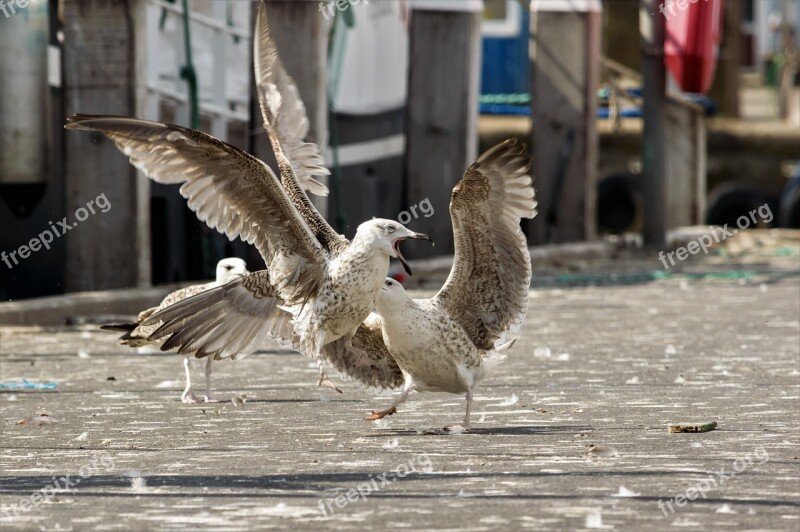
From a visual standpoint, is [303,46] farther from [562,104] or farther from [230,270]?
[562,104]

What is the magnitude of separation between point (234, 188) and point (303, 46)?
6003 mm

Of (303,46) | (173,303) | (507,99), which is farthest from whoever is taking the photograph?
(507,99)

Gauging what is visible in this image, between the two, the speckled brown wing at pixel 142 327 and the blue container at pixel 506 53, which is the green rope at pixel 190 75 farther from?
the blue container at pixel 506 53

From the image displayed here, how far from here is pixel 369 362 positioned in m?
8.68

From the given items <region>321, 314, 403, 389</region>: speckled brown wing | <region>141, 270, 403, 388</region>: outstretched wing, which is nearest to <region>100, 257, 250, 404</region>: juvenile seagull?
<region>141, 270, 403, 388</region>: outstretched wing

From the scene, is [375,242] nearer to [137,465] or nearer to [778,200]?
[137,465]

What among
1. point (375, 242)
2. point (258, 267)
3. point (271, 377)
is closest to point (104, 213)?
point (258, 267)

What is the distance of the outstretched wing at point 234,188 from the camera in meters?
8.57

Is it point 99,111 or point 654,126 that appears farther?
point 654,126

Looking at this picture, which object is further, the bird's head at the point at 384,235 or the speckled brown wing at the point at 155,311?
the speckled brown wing at the point at 155,311

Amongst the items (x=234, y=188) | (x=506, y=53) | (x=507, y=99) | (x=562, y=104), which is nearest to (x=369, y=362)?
(x=234, y=188)

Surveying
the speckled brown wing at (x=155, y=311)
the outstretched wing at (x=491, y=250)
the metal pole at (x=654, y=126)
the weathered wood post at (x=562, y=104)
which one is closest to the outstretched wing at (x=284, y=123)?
the speckled brown wing at (x=155, y=311)

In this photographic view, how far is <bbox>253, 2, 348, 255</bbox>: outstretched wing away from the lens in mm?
9953

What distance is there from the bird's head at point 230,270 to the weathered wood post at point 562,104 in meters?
10.3
